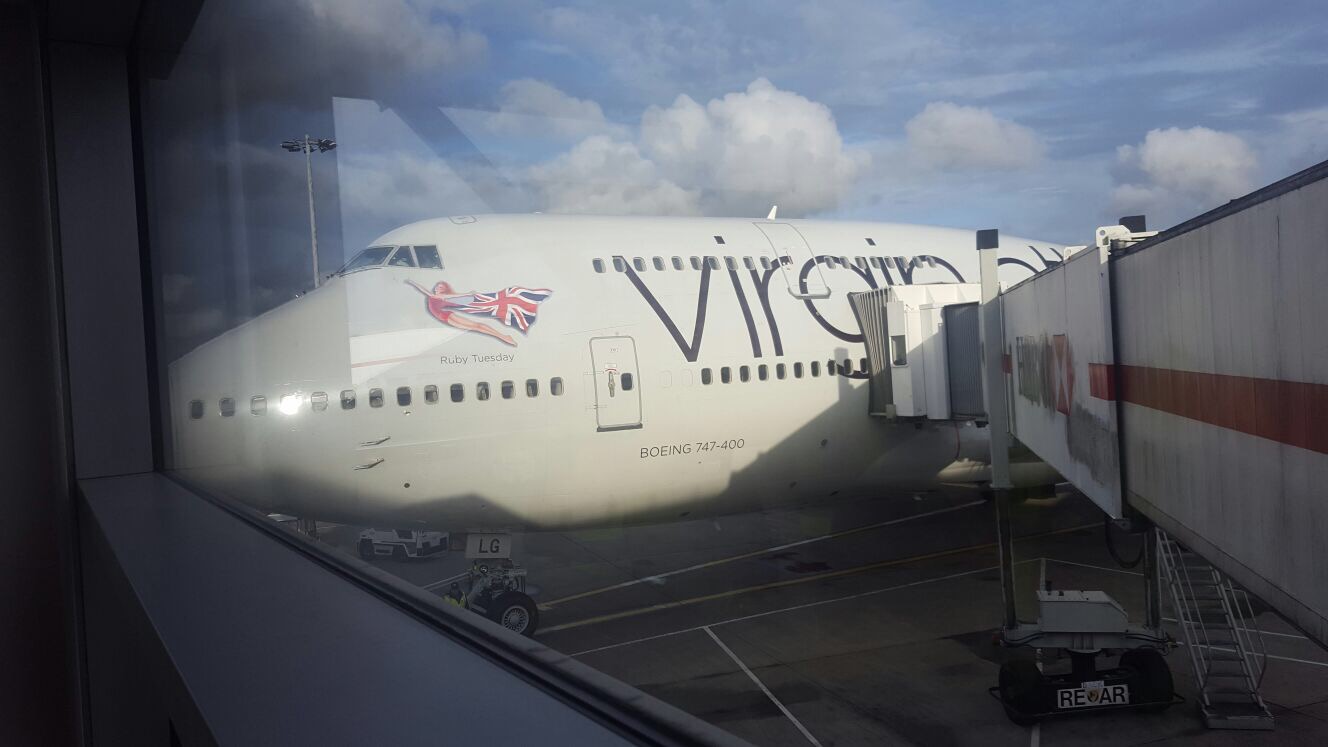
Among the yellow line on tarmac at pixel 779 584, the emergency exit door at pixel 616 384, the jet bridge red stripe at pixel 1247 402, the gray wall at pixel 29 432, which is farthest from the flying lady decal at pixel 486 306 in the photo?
the jet bridge red stripe at pixel 1247 402

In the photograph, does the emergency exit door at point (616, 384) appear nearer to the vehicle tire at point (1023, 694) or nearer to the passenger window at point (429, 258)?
the passenger window at point (429, 258)

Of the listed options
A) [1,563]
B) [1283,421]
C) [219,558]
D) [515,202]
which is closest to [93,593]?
[1,563]

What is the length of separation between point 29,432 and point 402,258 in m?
3.22

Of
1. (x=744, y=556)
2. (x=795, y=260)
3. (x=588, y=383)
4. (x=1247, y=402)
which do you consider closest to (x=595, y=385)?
(x=588, y=383)

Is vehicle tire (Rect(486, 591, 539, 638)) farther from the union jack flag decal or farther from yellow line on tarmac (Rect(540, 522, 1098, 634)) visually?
the union jack flag decal

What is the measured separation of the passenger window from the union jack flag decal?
35cm

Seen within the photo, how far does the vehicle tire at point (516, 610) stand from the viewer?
6.79m

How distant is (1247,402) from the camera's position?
7.23ft

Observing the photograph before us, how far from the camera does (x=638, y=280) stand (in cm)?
724

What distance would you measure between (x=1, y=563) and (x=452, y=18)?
2636mm

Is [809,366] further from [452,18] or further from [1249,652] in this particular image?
[452,18]

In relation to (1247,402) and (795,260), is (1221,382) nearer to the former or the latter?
(1247,402)

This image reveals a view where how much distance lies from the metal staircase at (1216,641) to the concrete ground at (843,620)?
132 mm

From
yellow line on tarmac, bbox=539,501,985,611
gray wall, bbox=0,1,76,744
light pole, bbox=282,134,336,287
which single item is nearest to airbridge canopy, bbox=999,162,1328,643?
light pole, bbox=282,134,336,287
